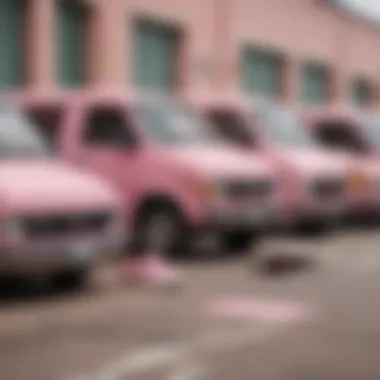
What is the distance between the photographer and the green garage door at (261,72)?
3175cm

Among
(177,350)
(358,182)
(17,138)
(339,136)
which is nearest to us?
(177,350)

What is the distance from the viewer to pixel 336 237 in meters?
18.6

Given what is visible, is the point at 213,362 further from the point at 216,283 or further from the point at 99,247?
the point at 216,283

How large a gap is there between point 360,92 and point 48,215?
3406 cm

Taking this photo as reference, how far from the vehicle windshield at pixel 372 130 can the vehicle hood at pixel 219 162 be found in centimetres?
543

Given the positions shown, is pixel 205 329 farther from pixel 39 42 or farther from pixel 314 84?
pixel 314 84

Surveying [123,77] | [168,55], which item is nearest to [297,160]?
[123,77]

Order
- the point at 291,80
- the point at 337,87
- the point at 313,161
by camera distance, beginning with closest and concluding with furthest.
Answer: the point at 313,161 → the point at 291,80 → the point at 337,87

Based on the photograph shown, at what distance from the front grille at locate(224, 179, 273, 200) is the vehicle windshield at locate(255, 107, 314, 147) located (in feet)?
7.46

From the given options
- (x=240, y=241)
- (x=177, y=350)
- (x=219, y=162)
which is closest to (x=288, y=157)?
(x=240, y=241)

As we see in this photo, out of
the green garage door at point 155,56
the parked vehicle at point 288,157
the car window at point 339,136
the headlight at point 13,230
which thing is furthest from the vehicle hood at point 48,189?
the green garage door at point 155,56

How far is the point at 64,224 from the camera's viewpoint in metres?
11.2

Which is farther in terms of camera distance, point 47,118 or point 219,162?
point 47,118

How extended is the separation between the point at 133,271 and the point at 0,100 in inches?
95.5
